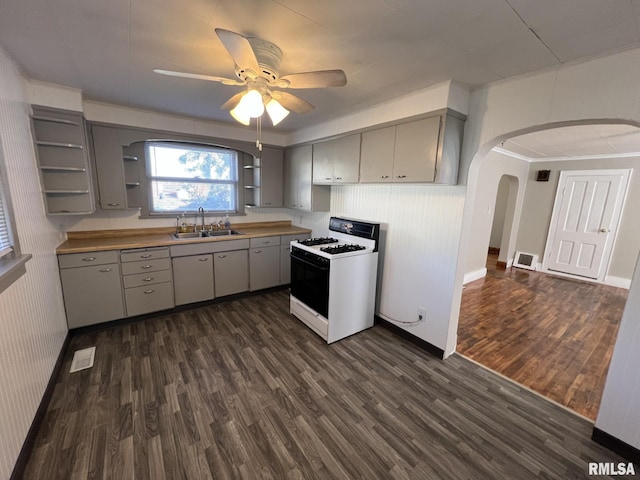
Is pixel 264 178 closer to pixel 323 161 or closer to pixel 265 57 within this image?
pixel 323 161

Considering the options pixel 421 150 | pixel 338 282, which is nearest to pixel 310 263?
pixel 338 282

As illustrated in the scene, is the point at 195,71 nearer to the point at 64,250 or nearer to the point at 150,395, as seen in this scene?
the point at 64,250

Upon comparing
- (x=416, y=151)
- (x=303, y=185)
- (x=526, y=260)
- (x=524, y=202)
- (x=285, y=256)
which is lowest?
(x=526, y=260)

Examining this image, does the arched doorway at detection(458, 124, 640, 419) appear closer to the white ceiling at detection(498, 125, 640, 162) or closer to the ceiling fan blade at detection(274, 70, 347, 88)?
the white ceiling at detection(498, 125, 640, 162)

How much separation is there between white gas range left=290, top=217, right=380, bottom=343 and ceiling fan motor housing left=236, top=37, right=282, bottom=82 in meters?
1.61

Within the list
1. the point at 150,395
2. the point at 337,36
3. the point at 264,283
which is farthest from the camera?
the point at 264,283

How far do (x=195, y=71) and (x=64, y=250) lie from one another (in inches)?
82.4

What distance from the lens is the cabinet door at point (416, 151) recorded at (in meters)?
2.18

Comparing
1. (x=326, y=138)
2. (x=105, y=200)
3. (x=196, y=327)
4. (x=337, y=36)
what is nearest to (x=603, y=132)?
(x=326, y=138)

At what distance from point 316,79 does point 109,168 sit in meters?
2.76

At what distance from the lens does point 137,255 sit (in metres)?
2.90

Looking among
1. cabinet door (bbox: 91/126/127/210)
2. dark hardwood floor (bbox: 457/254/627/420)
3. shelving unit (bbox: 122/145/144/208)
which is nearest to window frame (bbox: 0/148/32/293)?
cabinet door (bbox: 91/126/127/210)

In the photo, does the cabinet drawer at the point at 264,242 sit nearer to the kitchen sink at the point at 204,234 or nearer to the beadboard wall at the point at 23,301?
the kitchen sink at the point at 204,234

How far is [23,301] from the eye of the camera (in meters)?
1.67
